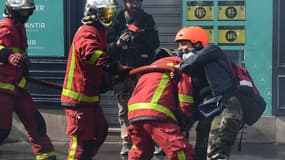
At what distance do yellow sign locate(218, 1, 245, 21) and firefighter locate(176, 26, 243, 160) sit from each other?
8.01 feet

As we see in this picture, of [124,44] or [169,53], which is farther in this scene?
[124,44]

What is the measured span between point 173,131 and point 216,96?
0.50m

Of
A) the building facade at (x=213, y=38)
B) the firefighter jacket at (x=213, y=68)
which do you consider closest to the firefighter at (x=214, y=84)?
the firefighter jacket at (x=213, y=68)

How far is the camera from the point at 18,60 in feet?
20.8

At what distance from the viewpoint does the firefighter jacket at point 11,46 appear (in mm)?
6609

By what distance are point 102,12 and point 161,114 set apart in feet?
3.71

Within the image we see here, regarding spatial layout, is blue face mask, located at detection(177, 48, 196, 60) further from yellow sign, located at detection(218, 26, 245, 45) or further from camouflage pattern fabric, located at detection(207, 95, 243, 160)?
yellow sign, located at detection(218, 26, 245, 45)

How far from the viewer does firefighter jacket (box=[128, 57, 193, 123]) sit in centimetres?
560

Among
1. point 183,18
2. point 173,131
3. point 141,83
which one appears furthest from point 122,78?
point 183,18

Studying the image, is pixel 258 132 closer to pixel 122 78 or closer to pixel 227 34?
pixel 227 34

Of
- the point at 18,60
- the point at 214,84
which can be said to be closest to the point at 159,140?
the point at 214,84

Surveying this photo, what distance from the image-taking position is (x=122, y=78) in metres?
6.11

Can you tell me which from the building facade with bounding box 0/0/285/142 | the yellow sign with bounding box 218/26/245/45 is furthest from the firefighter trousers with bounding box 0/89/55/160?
the yellow sign with bounding box 218/26/245/45

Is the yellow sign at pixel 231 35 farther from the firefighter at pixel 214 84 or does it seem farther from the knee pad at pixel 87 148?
the knee pad at pixel 87 148
